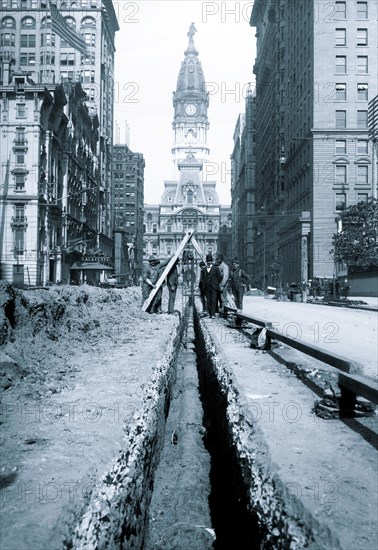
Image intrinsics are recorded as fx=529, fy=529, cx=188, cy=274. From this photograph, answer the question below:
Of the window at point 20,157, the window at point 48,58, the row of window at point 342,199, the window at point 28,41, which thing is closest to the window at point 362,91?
the row of window at point 342,199

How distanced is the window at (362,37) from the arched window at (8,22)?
3971cm

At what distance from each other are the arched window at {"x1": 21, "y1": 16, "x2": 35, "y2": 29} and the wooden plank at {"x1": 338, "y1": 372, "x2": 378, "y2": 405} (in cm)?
6929

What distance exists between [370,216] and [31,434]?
4100 centimetres

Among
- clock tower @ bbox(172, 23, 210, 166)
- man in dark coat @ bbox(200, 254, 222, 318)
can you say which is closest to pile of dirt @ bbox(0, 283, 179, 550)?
man in dark coat @ bbox(200, 254, 222, 318)

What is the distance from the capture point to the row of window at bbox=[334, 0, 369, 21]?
47.2 metres

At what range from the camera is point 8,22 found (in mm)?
62562

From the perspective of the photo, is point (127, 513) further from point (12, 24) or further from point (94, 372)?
point (12, 24)

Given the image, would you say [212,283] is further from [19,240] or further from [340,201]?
[340,201]

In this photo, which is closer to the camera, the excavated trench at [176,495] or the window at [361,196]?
the excavated trench at [176,495]

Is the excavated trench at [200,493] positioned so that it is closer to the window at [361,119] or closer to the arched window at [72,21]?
the window at [361,119]

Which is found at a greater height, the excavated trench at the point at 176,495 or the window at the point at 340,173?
the window at the point at 340,173

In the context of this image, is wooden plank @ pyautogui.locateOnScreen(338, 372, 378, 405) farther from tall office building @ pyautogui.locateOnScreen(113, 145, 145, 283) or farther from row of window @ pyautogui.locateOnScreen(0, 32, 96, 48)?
tall office building @ pyautogui.locateOnScreen(113, 145, 145, 283)

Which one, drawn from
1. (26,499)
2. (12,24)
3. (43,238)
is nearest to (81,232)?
(43,238)

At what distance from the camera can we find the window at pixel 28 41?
208ft
